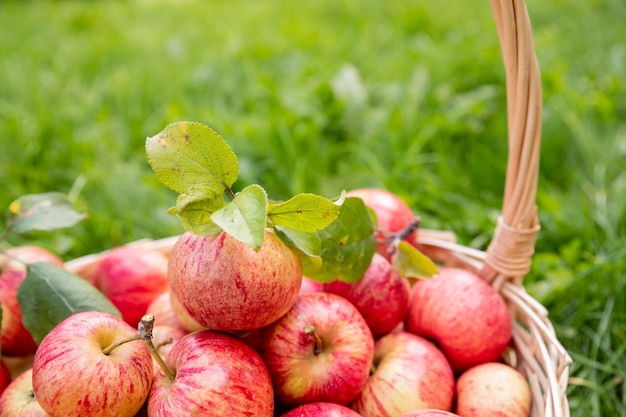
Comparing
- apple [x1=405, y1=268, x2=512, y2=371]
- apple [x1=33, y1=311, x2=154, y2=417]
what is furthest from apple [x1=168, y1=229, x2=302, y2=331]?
apple [x1=405, y1=268, x2=512, y2=371]

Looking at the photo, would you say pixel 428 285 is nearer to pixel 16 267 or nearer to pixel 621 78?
pixel 16 267

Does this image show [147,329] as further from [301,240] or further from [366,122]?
[366,122]

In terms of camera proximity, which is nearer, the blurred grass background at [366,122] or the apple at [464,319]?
the apple at [464,319]

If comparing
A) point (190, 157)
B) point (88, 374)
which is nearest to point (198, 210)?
point (190, 157)

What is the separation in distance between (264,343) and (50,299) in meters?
0.49

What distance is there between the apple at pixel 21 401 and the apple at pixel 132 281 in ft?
1.27

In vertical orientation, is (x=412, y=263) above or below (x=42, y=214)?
below

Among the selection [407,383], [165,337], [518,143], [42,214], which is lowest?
[407,383]

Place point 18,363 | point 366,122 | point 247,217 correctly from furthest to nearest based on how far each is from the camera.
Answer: point 366,122 → point 18,363 → point 247,217

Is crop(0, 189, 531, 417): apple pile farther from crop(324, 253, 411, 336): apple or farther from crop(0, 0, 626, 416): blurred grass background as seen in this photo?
crop(0, 0, 626, 416): blurred grass background

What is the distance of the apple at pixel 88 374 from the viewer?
0.93 metres

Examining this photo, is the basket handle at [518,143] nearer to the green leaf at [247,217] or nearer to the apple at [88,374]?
the green leaf at [247,217]

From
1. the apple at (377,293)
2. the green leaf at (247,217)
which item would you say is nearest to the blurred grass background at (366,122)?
the apple at (377,293)

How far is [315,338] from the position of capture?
1102 mm
